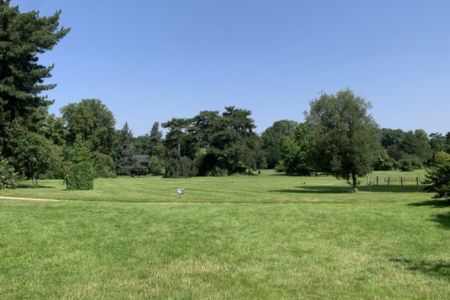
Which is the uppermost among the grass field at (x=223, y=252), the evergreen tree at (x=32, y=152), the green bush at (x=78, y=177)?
the evergreen tree at (x=32, y=152)

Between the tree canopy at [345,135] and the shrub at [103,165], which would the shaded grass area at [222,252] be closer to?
the tree canopy at [345,135]

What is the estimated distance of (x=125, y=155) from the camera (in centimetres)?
9462

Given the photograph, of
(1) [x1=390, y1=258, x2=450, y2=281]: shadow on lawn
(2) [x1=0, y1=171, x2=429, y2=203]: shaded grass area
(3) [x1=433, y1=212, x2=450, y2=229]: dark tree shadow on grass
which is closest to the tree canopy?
(2) [x1=0, y1=171, x2=429, y2=203]: shaded grass area

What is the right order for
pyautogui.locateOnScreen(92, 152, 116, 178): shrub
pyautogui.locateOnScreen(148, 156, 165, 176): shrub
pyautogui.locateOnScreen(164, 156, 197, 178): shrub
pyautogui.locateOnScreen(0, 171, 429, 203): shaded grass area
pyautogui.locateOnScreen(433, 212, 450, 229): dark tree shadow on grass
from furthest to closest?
pyautogui.locateOnScreen(148, 156, 165, 176): shrub, pyautogui.locateOnScreen(164, 156, 197, 178): shrub, pyautogui.locateOnScreen(92, 152, 116, 178): shrub, pyautogui.locateOnScreen(0, 171, 429, 203): shaded grass area, pyautogui.locateOnScreen(433, 212, 450, 229): dark tree shadow on grass

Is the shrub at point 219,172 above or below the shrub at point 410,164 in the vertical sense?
below

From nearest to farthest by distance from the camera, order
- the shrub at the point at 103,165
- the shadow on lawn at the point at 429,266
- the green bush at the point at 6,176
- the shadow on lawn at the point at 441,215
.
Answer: the shadow on lawn at the point at 429,266, the shadow on lawn at the point at 441,215, the green bush at the point at 6,176, the shrub at the point at 103,165

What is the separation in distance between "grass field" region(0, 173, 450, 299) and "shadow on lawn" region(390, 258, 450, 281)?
2 cm

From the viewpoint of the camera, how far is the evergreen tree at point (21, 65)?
27.2m

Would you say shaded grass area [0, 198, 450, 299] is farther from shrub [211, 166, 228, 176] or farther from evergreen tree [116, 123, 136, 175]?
evergreen tree [116, 123, 136, 175]

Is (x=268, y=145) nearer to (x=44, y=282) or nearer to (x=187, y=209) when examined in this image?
(x=187, y=209)

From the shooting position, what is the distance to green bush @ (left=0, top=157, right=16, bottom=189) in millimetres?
27005

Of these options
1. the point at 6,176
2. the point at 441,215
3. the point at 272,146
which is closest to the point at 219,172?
the point at 272,146

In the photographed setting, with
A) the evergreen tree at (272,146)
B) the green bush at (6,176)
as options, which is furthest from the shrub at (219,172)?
the green bush at (6,176)

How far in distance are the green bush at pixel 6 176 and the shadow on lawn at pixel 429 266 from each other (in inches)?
987
